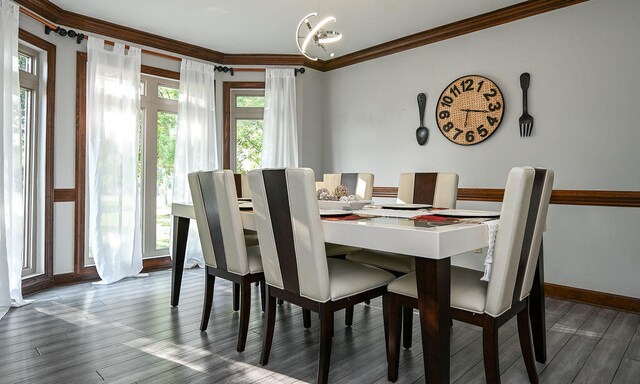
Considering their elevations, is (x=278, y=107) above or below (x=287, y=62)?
below

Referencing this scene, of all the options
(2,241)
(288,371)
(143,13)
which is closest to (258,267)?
(288,371)

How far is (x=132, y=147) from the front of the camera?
3.93 metres

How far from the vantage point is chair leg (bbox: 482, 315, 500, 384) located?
1576 mm

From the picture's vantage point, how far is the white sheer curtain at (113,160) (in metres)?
3.71

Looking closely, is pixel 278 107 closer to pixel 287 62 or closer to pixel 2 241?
pixel 287 62

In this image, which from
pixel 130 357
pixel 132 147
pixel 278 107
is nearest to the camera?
pixel 130 357

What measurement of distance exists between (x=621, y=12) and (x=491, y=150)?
1.35m

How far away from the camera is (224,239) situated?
2.29m

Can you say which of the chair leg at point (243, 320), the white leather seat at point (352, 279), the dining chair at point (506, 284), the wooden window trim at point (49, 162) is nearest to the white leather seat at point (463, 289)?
the dining chair at point (506, 284)

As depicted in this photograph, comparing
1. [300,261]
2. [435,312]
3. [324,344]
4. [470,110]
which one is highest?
[470,110]

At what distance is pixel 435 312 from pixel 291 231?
2.24 ft

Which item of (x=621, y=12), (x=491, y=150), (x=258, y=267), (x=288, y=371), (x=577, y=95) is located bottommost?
(x=288, y=371)

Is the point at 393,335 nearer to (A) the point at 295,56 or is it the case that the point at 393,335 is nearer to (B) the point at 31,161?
(B) the point at 31,161

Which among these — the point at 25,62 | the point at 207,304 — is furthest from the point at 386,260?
the point at 25,62
